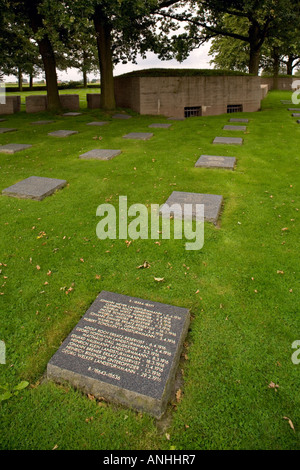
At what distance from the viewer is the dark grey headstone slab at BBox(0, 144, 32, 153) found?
11547mm

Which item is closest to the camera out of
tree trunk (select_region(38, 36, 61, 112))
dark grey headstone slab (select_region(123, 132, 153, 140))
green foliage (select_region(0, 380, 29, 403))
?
green foliage (select_region(0, 380, 29, 403))

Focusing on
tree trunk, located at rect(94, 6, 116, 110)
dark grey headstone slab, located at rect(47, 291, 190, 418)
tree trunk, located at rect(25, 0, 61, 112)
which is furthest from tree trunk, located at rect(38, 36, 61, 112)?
dark grey headstone slab, located at rect(47, 291, 190, 418)

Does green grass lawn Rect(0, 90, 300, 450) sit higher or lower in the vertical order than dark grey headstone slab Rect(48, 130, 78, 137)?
lower

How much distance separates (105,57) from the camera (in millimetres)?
19125

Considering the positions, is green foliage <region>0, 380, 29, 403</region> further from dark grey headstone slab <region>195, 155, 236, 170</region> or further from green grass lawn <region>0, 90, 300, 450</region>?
dark grey headstone slab <region>195, 155, 236, 170</region>

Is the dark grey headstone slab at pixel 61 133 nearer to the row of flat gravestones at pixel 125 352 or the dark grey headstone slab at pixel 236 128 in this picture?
the dark grey headstone slab at pixel 236 128

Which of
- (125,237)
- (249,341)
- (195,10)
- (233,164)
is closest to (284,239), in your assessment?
(249,341)

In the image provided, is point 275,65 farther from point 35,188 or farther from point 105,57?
point 35,188

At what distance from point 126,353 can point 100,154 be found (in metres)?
8.59

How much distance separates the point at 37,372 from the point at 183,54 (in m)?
26.5

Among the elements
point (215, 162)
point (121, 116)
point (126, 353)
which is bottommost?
point (126, 353)

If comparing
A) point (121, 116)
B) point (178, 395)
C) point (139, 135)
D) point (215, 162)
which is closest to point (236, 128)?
point (139, 135)

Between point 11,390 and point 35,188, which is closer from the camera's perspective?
point 11,390

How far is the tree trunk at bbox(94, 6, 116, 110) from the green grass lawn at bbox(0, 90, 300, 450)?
12.9 meters
